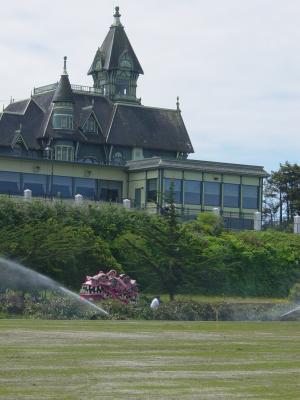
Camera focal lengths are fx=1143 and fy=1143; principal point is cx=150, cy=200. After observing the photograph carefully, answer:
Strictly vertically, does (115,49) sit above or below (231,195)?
above

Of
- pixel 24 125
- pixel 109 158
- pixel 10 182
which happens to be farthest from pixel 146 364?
pixel 109 158

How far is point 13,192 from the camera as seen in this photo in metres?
93.1

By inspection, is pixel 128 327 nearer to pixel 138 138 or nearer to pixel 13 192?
pixel 13 192

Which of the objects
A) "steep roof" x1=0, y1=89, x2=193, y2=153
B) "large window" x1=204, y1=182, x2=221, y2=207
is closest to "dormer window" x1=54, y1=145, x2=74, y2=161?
"steep roof" x1=0, y1=89, x2=193, y2=153

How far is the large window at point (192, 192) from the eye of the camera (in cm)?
9869

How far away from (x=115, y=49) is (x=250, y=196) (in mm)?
24094

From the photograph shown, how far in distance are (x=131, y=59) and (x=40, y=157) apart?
2124 cm

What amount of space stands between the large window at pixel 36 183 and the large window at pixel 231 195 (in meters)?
16.4

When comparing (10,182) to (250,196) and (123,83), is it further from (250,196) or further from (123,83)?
(123,83)

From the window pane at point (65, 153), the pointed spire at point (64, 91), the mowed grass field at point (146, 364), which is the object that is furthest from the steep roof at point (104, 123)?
the mowed grass field at point (146, 364)

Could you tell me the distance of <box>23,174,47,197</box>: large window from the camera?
3720 inches

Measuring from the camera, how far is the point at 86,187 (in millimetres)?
99125

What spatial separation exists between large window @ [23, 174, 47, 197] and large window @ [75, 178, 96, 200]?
3.47m

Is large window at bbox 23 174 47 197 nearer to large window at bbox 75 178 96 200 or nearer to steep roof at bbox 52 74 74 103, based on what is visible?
Result: large window at bbox 75 178 96 200
